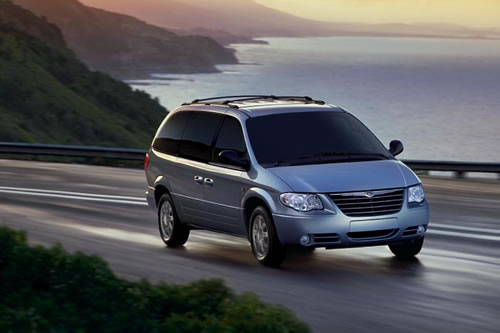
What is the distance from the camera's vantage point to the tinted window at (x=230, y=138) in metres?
13.8

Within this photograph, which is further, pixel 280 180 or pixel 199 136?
pixel 199 136

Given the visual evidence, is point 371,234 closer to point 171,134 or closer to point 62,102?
point 171,134

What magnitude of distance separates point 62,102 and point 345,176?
405 ft

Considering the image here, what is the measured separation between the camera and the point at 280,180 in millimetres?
12766

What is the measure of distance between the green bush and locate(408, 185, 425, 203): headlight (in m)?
4.55

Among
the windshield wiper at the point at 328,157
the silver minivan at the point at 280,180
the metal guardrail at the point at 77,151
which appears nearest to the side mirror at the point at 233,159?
the silver minivan at the point at 280,180

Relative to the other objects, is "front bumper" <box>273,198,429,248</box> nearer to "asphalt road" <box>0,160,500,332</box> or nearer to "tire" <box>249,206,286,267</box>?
"tire" <box>249,206,286,267</box>

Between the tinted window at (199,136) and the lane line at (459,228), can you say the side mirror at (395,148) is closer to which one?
the tinted window at (199,136)

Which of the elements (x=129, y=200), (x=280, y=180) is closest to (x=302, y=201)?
(x=280, y=180)

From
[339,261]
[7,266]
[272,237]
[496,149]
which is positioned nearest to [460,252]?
[339,261]

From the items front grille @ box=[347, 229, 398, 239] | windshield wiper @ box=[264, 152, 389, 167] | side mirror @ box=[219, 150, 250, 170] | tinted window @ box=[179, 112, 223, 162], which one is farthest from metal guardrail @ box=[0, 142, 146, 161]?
front grille @ box=[347, 229, 398, 239]

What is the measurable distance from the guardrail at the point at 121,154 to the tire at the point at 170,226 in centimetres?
1050

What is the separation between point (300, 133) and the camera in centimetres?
1375

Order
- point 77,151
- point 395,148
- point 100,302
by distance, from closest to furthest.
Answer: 1. point 100,302
2. point 395,148
3. point 77,151
